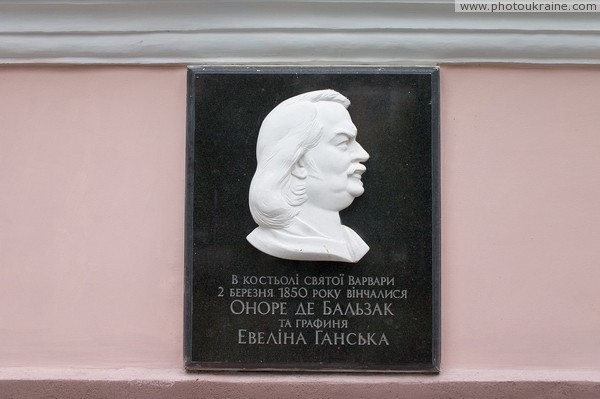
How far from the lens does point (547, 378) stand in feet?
11.7

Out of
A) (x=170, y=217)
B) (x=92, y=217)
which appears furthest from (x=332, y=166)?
(x=92, y=217)

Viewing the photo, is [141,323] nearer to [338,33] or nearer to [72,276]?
[72,276]

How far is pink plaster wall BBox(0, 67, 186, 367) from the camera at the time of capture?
3.68m

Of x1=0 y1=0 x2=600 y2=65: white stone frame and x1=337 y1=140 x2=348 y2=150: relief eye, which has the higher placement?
x1=0 y1=0 x2=600 y2=65: white stone frame

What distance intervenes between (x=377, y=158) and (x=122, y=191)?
118cm

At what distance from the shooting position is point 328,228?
11.6 ft

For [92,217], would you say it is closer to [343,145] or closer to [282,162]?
[282,162]

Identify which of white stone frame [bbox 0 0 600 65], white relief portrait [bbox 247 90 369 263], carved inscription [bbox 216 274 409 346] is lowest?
carved inscription [bbox 216 274 409 346]

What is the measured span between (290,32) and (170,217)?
3.31 feet

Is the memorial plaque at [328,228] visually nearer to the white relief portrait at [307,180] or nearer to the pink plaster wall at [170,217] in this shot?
the white relief portrait at [307,180]

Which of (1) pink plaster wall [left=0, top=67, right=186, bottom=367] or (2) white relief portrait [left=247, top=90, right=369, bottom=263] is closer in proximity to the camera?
(2) white relief portrait [left=247, top=90, right=369, bottom=263]

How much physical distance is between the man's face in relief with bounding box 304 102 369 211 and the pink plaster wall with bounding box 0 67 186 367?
0.62 m

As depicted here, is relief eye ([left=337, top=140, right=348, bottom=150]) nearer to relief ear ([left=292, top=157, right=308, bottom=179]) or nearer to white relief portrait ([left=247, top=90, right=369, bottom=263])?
white relief portrait ([left=247, top=90, right=369, bottom=263])

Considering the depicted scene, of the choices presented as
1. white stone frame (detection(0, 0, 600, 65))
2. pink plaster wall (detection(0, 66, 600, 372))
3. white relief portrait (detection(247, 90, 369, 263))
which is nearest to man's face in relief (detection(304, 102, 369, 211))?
white relief portrait (detection(247, 90, 369, 263))
